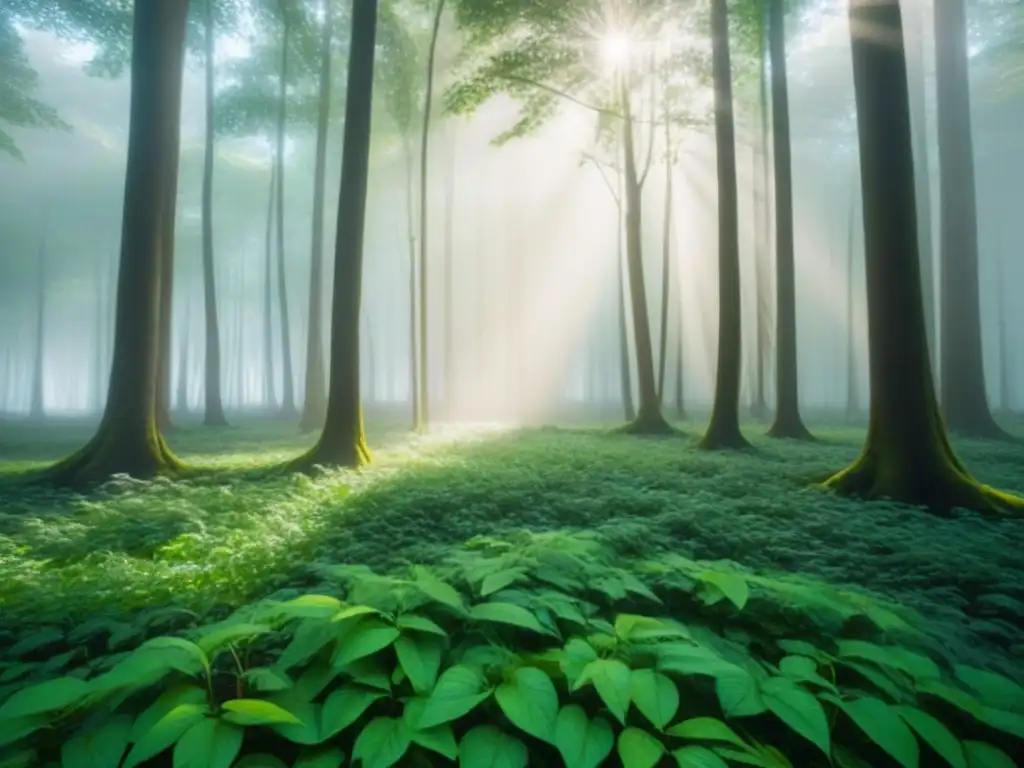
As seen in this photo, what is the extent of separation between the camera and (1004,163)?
31297 millimetres

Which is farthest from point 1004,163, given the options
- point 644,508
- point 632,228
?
point 644,508

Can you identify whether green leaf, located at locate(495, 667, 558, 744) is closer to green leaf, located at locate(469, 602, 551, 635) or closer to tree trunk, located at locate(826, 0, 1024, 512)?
green leaf, located at locate(469, 602, 551, 635)

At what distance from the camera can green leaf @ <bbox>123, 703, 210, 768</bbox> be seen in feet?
5.50

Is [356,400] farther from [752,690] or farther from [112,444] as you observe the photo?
[752,690]

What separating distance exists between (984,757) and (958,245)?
54.9 feet

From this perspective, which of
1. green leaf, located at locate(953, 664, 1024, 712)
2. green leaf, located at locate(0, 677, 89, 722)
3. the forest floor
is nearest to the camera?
green leaf, located at locate(0, 677, 89, 722)

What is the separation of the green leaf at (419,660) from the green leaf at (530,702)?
261 mm

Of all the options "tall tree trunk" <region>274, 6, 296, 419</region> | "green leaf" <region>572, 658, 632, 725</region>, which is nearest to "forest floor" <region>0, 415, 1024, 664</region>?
"green leaf" <region>572, 658, 632, 725</region>

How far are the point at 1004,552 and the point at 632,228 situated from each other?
12344mm

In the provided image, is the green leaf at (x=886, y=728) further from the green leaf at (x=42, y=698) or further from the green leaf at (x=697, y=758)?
the green leaf at (x=42, y=698)

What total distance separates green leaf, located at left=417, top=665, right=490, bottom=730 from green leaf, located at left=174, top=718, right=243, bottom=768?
0.55m

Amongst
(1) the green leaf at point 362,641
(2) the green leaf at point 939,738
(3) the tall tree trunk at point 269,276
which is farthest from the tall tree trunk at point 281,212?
(2) the green leaf at point 939,738

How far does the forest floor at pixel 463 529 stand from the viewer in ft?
12.7

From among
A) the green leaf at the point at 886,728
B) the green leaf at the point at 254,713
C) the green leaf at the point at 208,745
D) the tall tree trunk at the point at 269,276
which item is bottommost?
the green leaf at the point at 886,728
